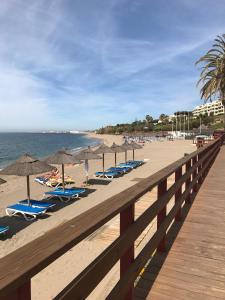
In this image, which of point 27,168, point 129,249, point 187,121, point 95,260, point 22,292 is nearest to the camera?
point 22,292

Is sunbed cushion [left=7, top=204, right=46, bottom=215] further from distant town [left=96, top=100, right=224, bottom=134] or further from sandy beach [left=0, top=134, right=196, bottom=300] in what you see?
distant town [left=96, top=100, right=224, bottom=134]

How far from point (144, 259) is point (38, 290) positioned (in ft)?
14.3

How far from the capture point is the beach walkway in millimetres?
2779

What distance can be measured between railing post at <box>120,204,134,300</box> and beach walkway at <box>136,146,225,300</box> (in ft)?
1.66

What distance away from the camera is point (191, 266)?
10.7 ft

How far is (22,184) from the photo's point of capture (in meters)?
21.5

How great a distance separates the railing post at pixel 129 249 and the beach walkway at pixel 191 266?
0.51 m

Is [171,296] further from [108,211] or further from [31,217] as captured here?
[31,217]

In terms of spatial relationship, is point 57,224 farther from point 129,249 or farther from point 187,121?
point 187,121

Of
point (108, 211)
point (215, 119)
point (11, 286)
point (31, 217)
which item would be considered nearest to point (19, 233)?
point (31, 217)

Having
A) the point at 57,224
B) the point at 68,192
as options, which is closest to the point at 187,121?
the point at 68,192

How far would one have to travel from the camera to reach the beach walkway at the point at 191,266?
278cm

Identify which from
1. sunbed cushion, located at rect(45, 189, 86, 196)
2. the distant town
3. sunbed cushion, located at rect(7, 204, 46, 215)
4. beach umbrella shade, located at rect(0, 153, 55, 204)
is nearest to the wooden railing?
sunbed cushion, located at rect(7, 204, 46, 215)

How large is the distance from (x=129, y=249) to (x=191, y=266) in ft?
4.12
